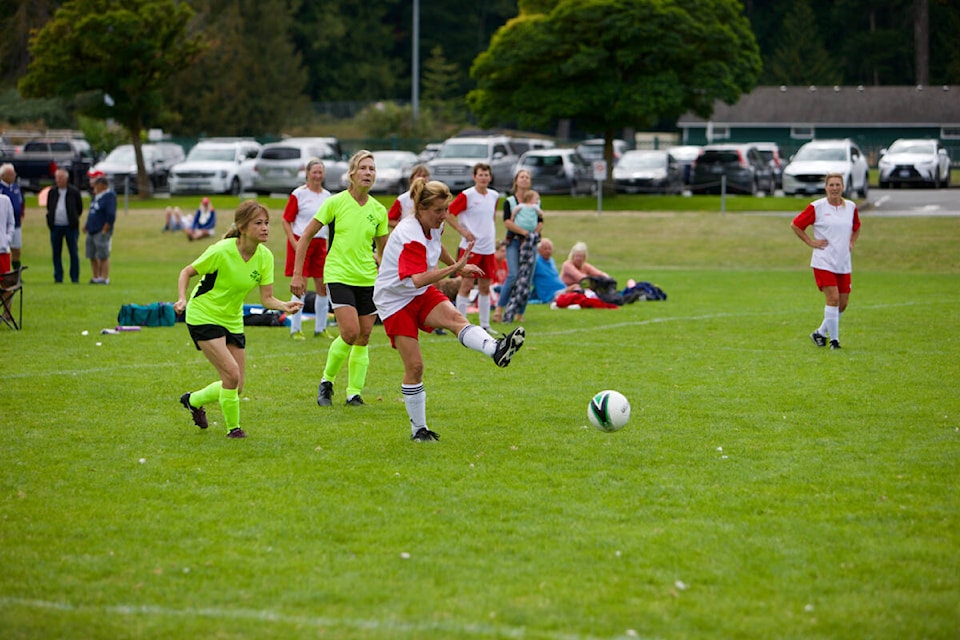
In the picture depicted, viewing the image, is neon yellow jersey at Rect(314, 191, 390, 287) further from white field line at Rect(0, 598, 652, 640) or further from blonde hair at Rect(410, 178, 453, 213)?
white field line at Rect(0, 598, 652, 640)

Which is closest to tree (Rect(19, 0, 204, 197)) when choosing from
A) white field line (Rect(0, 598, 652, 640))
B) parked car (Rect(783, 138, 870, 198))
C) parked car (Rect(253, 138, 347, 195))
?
parked car (Rect(253, 138, 347, 195))

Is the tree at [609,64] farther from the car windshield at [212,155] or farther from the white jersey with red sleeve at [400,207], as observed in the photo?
the white jersey with red sleeve at [400,207]

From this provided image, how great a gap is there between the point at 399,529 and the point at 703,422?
3733mm

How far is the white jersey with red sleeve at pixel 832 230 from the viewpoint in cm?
1355

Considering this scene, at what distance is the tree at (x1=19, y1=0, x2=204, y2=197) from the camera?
134ft

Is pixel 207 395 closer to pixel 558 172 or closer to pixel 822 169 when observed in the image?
pixel 558 172

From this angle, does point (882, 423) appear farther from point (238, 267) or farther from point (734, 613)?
point (238, 267)

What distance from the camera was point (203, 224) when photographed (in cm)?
3130

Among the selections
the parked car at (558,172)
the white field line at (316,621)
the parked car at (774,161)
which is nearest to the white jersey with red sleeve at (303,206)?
the white field line at (316,621)

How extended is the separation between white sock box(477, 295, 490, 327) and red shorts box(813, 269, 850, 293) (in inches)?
163

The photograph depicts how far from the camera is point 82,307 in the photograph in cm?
1816

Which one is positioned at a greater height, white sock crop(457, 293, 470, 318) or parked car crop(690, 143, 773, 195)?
parked car crop(690, 143, 773, 195)

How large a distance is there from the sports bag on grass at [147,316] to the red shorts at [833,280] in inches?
332

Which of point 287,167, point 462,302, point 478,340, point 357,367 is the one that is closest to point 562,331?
point 462,302
